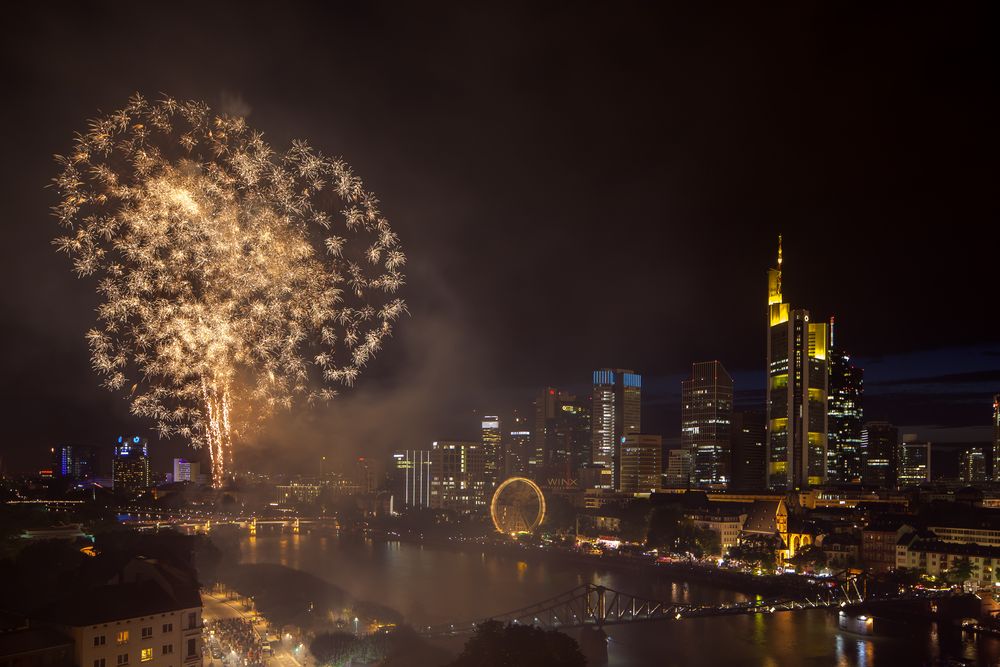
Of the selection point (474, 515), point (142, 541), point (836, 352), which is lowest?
point (474, 515)

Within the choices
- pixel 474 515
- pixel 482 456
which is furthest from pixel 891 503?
pixel 482 456

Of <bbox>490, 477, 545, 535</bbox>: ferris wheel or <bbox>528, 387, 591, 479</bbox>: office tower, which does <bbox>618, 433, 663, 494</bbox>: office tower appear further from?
<bbox>490, 477, 545, 535</bbox>: ferris wheel

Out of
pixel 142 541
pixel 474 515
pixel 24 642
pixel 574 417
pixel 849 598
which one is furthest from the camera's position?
pixel 574 417

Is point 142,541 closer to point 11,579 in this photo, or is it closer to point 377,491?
point 11,579

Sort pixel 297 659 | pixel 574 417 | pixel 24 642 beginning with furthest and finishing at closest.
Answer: pixel 574 417 → pixel 297 659 → pixel 24 642

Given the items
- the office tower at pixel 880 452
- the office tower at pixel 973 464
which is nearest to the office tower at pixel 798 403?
the office tower at pixel 880 452

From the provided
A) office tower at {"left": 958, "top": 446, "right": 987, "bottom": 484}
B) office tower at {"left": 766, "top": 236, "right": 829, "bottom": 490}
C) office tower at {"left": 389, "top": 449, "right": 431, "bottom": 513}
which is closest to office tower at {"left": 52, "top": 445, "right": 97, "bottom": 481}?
office tower at {"left": 389, "top": 449, "right": 431, "bottom": 513}
